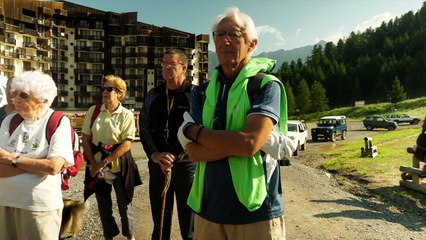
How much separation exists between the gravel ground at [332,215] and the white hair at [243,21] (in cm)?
385

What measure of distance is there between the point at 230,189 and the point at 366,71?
129562 mm

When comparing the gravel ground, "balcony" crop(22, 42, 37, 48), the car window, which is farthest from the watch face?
"balcony" crop(22, 42, 37, 48)

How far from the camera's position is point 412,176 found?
384 inches

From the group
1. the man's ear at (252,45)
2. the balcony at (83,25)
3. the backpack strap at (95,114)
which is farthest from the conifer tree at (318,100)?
the man's ear at (252,45)

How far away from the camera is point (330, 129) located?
29.6m

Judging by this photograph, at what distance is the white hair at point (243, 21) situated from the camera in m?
2.40

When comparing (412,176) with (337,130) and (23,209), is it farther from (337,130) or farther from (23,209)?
(337,130)

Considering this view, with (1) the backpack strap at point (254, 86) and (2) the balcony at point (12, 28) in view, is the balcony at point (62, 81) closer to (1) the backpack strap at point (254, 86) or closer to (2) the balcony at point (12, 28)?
(2) the balcony at point (12, 28)

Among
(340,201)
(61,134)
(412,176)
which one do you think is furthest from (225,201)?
(412,176)

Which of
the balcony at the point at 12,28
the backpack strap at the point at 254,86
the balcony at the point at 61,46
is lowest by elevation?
the backpack strap at the point at 254,86

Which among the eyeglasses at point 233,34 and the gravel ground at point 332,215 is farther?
the gravel ground at point 332,215

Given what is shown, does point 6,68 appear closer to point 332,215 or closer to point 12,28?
point 12,28

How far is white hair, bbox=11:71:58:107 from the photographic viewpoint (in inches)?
111

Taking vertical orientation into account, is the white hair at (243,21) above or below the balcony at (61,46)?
below
